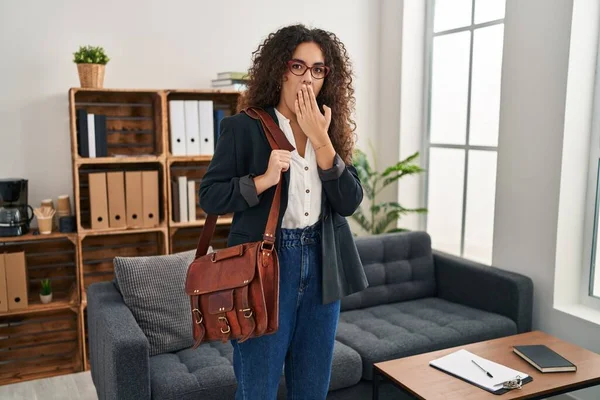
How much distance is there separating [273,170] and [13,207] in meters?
2.23

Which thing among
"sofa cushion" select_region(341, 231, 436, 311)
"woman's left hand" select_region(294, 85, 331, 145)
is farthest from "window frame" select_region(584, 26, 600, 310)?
"woman's left hand" select_region(294, 85, 331, 145)

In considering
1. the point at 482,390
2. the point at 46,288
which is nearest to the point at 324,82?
the point at 482,390

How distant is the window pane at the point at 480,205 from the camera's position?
359cm

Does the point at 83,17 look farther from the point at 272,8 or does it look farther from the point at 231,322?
the point at 231,322

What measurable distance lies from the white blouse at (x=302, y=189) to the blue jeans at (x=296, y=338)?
29 millimetres

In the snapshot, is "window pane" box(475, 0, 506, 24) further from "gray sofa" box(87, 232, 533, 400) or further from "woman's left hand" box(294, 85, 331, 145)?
"woman's left hand" box(294, 85, 331, 145)

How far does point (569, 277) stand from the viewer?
10.0ft

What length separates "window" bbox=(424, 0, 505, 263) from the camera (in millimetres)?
3582

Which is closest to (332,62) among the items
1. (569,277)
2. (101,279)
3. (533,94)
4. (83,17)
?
(533,94)

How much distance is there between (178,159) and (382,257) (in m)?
1.32

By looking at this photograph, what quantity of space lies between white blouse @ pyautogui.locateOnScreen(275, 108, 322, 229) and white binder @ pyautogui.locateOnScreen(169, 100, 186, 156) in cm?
191

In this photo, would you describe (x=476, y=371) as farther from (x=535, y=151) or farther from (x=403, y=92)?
(x=403, y=92)

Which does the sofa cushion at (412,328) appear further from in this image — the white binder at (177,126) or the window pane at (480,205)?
the white binder at (177,126)

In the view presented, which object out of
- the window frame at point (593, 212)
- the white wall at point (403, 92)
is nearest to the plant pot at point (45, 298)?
the white wall at point (403, 92)
